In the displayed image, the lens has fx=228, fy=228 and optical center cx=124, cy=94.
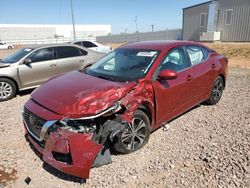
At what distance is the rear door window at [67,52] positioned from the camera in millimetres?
7498

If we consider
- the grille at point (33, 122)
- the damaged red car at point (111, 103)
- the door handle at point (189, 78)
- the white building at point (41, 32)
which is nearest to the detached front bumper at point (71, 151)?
the damaged red car at point (111, 103)

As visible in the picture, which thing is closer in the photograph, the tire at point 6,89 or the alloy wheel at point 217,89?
the alloy wheel at point 217,89

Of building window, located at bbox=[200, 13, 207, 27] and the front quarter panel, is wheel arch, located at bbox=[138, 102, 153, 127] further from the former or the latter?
building window, located at bbox=[200, 13, 207, 27]

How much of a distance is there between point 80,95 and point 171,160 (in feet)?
5.34

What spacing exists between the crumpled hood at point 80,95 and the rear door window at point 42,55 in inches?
143

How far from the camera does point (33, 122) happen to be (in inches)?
126

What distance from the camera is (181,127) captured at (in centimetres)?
438

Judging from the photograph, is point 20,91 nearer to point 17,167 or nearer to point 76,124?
point 17,167

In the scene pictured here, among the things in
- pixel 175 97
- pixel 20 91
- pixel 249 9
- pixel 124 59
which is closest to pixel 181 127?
pixel 175 97

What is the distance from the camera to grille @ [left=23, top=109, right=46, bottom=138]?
3.08 m

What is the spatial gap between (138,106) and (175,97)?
95 centimetres

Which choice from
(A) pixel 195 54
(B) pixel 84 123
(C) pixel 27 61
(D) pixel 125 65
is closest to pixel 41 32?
(C) pixel 27 61

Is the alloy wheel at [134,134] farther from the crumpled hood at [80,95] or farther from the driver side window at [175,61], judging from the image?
the driver side window at [175,61]

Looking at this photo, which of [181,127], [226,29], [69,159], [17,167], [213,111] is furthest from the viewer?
[226,29]
